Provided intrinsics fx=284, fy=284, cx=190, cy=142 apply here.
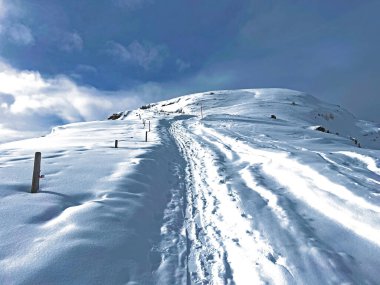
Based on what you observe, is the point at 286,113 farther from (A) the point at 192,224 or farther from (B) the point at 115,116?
(A) the point at 192,224

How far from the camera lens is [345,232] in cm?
550

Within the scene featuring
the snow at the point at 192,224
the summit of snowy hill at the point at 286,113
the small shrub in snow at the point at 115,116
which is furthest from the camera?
the small shrub in snow at the point at 115,116

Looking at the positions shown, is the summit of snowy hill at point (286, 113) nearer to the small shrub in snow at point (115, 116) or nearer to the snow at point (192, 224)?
the small shrub in snow at point (115, 116)

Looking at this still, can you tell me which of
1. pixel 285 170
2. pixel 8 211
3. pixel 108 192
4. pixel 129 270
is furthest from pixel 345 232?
pixel 8 211

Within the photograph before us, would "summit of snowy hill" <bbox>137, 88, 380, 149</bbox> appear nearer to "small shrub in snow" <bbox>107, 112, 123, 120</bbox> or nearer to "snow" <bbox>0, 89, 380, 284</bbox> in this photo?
"small shrub in snow" <bbox>107, 112, 123, 120</bbox>

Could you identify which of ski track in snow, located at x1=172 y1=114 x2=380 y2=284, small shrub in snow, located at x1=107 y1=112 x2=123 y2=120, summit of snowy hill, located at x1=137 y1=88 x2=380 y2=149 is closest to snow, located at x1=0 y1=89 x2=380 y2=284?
ski track in snow, located at x1=172 y1=114 x2=380 y2=284

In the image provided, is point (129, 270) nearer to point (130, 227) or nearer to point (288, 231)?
point (130, 227)

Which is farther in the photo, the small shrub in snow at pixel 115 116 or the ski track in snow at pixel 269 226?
the small shrub in snow at pixel 115 116

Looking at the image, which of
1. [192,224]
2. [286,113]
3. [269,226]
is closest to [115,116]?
[286,113]

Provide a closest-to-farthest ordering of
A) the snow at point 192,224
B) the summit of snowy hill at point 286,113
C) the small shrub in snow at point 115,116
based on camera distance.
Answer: the snow at point 192,224, the summit of snowy hill at point 286,113, the small shrub in snow at point 115,116

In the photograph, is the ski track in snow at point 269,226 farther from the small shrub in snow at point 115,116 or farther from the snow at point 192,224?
the small shrub in snow at point 115,116

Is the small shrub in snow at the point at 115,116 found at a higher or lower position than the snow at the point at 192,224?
higher

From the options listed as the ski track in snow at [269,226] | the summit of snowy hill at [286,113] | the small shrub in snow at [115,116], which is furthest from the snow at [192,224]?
the small shrub in snow at [115,116]

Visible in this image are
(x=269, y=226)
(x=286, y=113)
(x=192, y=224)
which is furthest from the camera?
(x=286, y=113)
